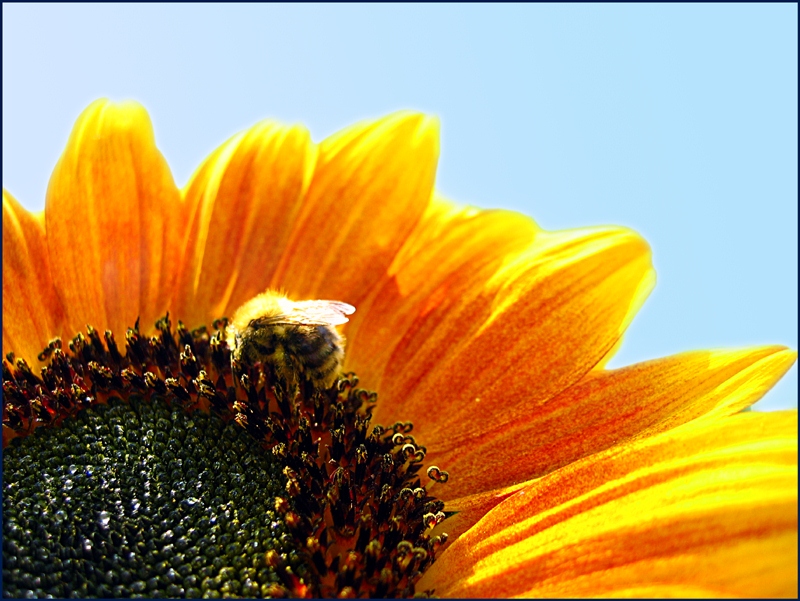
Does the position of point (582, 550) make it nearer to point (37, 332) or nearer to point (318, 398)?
point (318, 398)

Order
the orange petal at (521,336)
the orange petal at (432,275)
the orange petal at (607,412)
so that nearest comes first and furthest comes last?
the orange petal at (607,412), the orange petal at (521,336), the orange petal at (432,275)

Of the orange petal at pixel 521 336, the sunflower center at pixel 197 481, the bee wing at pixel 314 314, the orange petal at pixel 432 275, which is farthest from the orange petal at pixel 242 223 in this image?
the orange petal at pixel 521 336

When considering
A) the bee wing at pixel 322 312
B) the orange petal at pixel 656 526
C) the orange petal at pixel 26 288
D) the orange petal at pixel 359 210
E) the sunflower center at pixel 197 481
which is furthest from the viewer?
the orange petal at pixel 359 210

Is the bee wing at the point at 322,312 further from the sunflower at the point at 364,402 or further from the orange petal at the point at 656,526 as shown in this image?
the orange petal at the point at 656,526

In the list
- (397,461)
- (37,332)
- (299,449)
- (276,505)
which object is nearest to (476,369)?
(397,461)

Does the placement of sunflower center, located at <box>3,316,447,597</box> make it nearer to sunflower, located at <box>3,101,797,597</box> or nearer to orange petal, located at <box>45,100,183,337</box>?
sunflower, located at <box>3,101,797,597</box>

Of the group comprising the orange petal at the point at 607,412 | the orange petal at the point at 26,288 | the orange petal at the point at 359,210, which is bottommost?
the orange petal at the point at 607,412
